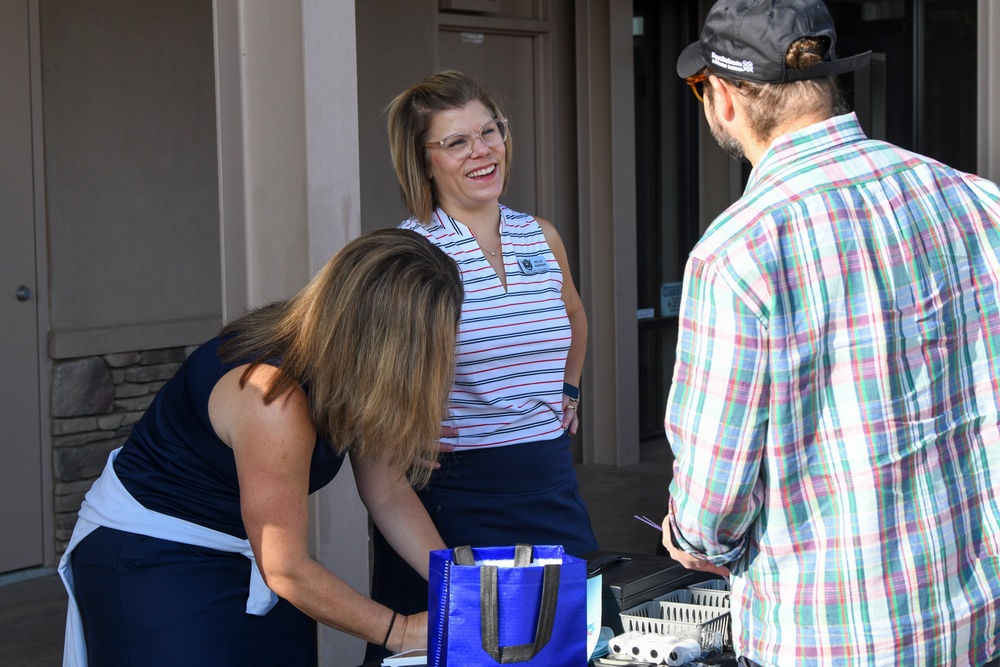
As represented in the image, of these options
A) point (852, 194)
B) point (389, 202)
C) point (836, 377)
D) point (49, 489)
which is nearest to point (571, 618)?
point (836, 377)

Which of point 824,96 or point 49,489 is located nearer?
point 824,96

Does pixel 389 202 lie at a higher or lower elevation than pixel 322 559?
higher

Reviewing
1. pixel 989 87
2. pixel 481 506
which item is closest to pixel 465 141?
pixel 481 506

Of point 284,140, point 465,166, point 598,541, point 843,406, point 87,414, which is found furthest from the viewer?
point 598,541

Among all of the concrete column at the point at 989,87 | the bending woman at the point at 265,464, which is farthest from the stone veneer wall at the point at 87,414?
the concrete column at the point at 989,87

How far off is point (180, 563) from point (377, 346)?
1.87ft

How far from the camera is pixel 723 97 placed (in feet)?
5.63

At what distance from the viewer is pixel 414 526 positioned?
8.06 feet

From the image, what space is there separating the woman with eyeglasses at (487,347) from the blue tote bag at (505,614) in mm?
730

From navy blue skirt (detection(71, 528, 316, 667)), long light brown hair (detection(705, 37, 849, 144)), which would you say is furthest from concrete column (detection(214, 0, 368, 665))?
long light brown hair (detection(705, 37, 849, 144))

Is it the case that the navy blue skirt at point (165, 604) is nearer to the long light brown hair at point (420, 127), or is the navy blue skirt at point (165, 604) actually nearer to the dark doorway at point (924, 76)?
the long light brown hair at point (420, 127)

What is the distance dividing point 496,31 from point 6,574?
3835 millimetres

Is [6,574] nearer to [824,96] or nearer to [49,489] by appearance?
[49,489]

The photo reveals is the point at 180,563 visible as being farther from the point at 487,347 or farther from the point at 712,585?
the point at 712,585
